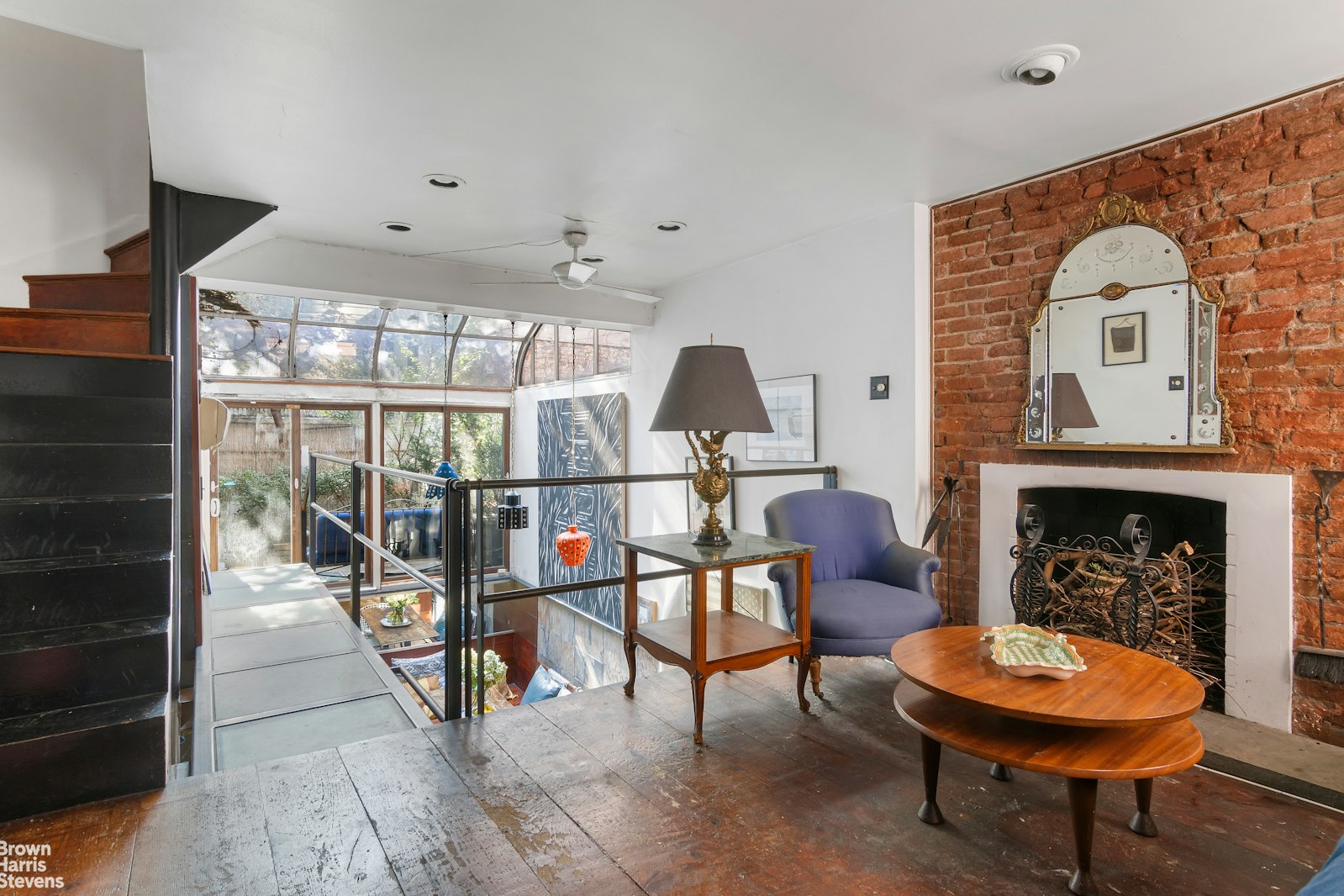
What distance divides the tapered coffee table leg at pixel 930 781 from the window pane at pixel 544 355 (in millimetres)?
6288

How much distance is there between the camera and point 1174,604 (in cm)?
285

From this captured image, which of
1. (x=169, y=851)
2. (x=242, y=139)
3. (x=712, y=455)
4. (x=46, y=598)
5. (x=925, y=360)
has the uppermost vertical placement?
(x=242, y=139)

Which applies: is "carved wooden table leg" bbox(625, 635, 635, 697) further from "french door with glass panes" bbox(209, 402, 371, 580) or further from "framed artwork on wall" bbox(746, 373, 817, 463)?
"french door with glass panes" bbox(209, 402, 371, 580)

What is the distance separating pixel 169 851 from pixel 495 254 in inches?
149

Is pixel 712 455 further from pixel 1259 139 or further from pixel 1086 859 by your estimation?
pixel 1259 139

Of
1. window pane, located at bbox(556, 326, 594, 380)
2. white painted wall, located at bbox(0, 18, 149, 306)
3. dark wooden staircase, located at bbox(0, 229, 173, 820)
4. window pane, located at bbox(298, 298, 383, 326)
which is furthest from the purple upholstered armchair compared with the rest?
window pane, located at bbox(298, 298, 383, 326)

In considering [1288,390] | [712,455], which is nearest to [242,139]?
[712,455]

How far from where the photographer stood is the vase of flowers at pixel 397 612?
7.18m

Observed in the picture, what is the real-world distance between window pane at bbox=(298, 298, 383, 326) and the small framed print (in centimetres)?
637

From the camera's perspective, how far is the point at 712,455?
2807 mm

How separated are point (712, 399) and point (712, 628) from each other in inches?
37.5

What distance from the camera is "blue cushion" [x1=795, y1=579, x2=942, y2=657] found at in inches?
103

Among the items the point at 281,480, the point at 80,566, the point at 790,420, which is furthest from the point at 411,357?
the point at 80,566

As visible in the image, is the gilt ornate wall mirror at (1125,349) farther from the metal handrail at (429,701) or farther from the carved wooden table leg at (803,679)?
the metal handrail at (429,701)
